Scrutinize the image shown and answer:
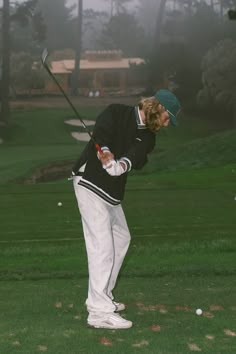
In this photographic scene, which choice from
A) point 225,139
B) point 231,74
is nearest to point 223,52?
point 231,74

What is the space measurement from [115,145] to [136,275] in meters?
3.14

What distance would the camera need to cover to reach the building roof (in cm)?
5981

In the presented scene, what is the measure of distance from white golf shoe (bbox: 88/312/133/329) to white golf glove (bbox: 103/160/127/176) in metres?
1.14

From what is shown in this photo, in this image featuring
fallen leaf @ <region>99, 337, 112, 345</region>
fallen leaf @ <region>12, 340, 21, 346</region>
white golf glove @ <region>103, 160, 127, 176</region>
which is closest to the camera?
fallen leaf @ <region>12, 340, 21, 346</region>

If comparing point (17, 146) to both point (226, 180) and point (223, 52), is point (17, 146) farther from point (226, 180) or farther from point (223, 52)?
point (226, 180)

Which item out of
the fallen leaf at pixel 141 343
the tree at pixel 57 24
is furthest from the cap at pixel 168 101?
the tree at pixel 57 24

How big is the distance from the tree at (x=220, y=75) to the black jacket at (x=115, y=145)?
122 ft

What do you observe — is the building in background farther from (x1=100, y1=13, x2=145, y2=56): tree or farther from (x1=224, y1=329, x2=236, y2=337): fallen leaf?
(x1=224, y1=329, x2=236, y2=337): fallen leaf

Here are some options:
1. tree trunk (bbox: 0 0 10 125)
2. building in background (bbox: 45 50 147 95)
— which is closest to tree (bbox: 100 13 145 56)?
building in background (bbox: 45 50 147 95)

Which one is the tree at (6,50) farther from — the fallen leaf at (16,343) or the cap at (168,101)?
the fallen leaf at (16,343)

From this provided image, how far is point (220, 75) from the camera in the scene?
4309 cm

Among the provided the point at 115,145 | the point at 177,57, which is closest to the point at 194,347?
the point at 115,145

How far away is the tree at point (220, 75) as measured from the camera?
140 ft

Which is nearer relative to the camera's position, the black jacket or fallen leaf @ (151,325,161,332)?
fallen leaf @ (151,325,161,332)
